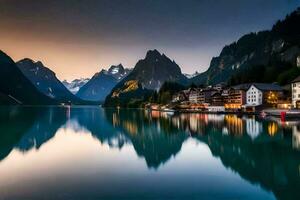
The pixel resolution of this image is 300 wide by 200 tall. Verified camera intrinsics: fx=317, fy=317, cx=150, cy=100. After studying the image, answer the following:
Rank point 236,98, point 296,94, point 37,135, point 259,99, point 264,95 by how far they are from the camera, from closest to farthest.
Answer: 1. point 37,135
2. point 296,94
3. point 264,95
4. point 259,99
5. point 236,98

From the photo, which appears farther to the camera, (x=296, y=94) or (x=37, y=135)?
(x=296, y=94)

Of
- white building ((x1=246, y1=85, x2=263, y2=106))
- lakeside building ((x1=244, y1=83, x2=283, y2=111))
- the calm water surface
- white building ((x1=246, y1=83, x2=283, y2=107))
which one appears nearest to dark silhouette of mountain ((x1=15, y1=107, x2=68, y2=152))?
the calm water surface

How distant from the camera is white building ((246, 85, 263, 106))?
4166 inches

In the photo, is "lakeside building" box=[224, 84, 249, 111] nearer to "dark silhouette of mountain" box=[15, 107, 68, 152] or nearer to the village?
the village

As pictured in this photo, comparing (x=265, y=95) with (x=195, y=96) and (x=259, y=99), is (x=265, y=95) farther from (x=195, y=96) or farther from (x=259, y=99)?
(x=195, y=96)

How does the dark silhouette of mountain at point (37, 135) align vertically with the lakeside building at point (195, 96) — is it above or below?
below

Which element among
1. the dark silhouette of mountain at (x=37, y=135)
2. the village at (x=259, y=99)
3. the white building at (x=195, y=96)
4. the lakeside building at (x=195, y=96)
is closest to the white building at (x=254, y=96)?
the village at (x=259, y=99)

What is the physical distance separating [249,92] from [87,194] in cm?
10772

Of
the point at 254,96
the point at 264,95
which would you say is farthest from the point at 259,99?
the point at 254,96

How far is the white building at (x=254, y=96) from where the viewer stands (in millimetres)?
105812

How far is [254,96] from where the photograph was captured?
110 meters

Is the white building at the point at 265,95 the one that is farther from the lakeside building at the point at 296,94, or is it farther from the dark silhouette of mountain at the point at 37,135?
the dark silhouette of mountain at the point at 37,135

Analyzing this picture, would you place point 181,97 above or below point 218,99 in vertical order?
above

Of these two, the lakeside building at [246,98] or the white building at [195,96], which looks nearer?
the lakeside building at [246,98]
